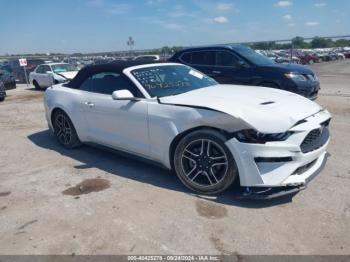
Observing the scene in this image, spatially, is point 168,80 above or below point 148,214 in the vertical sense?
above

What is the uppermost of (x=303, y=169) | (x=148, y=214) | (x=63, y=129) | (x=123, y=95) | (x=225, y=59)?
(x=225, y=59)

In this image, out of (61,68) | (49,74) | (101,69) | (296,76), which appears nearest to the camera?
(101,69)

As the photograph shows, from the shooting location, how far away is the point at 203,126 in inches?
145

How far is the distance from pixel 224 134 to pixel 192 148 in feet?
1.46

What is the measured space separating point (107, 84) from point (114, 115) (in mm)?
619

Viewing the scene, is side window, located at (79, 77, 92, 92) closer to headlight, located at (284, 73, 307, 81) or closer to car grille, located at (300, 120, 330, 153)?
car grille, located at (300, 120, 330, 153)

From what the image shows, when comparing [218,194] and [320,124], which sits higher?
[320,124]

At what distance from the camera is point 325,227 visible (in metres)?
3.08

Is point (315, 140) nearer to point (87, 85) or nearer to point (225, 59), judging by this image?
point (87, 85)

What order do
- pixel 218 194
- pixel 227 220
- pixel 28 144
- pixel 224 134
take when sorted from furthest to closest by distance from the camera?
1. pixel 28 144
2. pixel 218 194
3. pixel 224 134
4. pixel 227 220

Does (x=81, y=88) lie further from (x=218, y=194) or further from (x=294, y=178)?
(x=294, y=178)

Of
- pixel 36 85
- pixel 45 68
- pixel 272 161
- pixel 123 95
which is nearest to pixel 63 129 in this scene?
pixel 123 95

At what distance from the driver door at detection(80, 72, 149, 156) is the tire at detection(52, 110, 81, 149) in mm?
575

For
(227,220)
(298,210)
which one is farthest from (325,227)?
(227,220)
